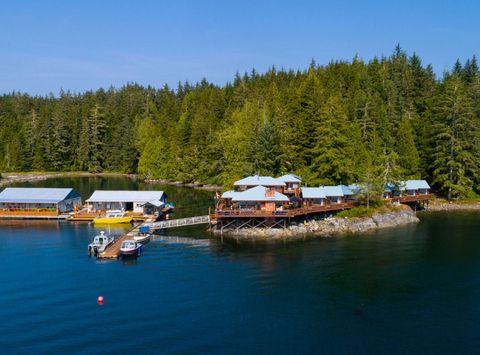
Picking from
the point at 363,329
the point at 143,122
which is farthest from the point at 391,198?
the point at 143,122

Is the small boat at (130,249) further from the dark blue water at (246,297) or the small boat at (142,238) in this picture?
the small boat at (142,238)

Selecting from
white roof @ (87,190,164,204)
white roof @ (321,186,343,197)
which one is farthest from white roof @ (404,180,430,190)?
white roof @ (87,190,164,204)

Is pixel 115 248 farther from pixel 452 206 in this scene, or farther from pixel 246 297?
pixel 452 206

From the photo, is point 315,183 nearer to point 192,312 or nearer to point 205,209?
point 205,209

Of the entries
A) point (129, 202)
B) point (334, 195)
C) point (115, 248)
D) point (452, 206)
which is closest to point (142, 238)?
point (115, 248)

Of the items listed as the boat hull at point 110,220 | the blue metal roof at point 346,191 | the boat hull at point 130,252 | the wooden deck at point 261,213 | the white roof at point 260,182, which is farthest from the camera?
the blue metal roof at point 346,191

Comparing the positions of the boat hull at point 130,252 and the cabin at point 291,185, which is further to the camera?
the cabin at point 291,185

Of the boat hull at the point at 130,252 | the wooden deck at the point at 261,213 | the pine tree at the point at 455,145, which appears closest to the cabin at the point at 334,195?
the wooden deck at the point at 261,213
